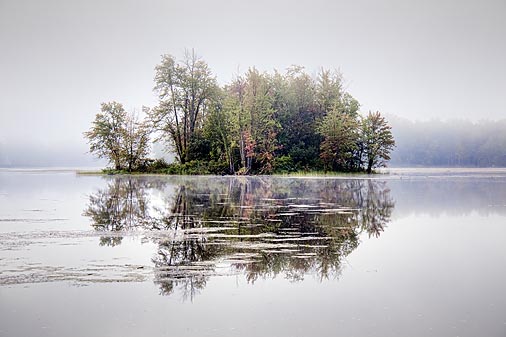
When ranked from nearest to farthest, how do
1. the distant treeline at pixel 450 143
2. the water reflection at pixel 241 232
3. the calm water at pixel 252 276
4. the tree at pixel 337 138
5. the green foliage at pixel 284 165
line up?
the calm water at pixel 252 276
the water reflection at pixel 241 232
the tree at pixel 337 138
the green foliage at pixel 284 165
the distant treeline at pixel 450 143

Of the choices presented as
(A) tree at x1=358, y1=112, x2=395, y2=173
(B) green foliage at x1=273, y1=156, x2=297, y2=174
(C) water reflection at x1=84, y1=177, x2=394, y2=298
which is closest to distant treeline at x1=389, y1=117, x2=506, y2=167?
(A) tree at x1=358, y1=112, x2=395, y2=173

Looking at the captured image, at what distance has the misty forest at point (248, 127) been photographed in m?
45.9

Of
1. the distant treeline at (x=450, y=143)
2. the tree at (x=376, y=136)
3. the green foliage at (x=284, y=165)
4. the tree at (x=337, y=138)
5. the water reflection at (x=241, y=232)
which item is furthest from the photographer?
the distant treeline at (x=450, y=143)

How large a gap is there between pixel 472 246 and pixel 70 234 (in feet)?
24.4

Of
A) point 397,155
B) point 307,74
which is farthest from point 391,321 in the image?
point 397,155

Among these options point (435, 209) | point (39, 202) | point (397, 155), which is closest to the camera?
point (435, 209)

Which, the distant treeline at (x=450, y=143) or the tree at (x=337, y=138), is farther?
the distant treeline at (x=450, y=143)

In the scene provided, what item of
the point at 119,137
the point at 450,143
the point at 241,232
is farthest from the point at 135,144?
the point at 450,143

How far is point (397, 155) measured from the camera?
113938 millimetres

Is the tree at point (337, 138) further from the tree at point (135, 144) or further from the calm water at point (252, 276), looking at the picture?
the calm water at point (252, 276)

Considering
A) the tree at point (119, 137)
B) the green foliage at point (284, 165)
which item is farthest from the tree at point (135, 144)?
the green foliage at point (284, 165)

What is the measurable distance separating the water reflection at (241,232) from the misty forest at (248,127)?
27.5m

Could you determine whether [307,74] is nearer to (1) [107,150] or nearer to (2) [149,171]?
(2) [149,171]

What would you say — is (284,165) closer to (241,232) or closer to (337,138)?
(337,138)
